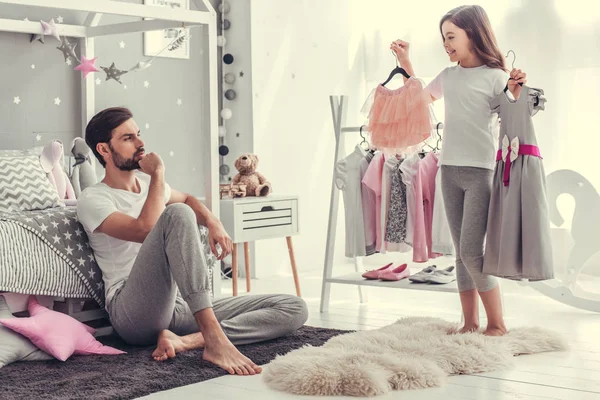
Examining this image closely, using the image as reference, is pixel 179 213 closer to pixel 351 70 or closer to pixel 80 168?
pixel 80 168

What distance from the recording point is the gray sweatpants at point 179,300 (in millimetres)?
2684

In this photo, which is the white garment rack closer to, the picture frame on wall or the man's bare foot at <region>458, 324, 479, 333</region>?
the man's bare foot at <region>458, 324, 479, 333</region>

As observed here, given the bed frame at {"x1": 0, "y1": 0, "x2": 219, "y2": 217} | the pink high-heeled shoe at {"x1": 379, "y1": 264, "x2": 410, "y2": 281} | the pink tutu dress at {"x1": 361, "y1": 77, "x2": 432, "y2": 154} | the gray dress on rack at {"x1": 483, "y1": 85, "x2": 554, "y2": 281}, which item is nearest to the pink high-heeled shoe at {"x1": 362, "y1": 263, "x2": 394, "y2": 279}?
the pink high-heeled shoe at {"x1": 379, "y1": 264, "x2": 410, "y2": 281}

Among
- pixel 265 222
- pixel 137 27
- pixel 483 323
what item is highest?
pixel 137 27

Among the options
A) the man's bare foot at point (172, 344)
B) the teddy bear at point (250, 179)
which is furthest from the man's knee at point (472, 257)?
the teddy bear at point (250, 179)

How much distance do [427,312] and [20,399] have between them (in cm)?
209

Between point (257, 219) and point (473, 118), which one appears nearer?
point (473, 118)

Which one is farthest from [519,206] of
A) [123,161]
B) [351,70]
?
[351,70]

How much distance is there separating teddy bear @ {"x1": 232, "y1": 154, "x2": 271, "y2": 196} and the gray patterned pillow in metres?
1.17

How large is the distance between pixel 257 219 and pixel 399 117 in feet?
3.55

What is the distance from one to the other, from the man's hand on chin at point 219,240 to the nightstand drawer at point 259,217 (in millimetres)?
1194

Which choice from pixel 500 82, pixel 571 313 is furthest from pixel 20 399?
pixel 571 313

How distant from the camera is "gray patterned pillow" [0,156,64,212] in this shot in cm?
336

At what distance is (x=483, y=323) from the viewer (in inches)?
139
